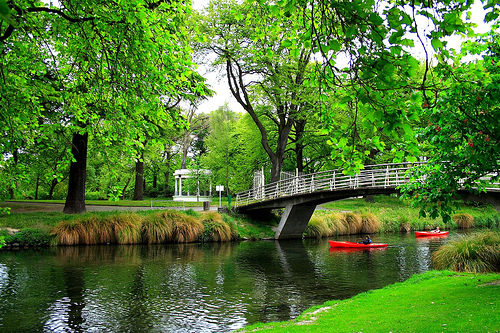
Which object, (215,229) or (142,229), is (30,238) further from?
(215,229)

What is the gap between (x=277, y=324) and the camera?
25.6 ft

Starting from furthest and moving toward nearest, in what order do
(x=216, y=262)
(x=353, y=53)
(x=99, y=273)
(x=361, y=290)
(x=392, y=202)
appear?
(x=392, y=202), (x=216, y=262), (x=99, y=273), (x=361, y=290), (x=353, y=53)

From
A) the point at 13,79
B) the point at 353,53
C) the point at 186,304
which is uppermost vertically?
the point at 13,79

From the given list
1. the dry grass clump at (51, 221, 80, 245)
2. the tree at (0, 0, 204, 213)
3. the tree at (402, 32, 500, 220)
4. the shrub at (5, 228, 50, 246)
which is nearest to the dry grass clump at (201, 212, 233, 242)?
the dry grass clump at (51, 221, 80, 245)

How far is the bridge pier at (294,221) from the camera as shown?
25.5 meters

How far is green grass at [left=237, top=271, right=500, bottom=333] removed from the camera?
6.06m

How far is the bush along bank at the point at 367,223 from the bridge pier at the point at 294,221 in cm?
97

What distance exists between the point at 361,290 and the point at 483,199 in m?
6.42

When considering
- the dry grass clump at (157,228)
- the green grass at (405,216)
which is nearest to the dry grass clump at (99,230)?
the dry grass clump at (157,228)

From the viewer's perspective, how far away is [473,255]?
12367mm

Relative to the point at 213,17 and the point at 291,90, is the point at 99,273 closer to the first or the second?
the point at 291,90

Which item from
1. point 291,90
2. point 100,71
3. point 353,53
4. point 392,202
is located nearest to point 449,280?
point 353,53

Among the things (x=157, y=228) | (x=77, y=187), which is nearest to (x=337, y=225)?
(x=157, y=228)

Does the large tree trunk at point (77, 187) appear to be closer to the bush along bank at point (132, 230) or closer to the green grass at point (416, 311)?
the bush along bank at point (132, 230)
